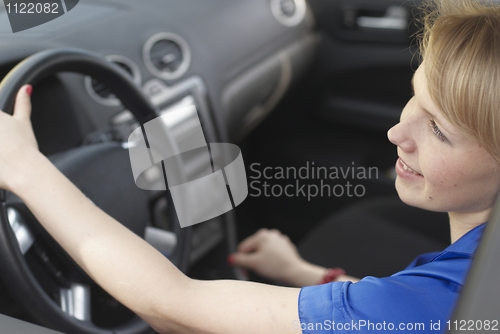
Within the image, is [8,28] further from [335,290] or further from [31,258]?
[335,290]

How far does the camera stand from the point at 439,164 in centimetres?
68

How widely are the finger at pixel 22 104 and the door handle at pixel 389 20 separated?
1.42 m

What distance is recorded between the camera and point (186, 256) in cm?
112

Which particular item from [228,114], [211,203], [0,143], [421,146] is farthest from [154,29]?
[421,146]

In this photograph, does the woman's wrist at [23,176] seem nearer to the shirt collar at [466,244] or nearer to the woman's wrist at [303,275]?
the shirt collar at [466,244]

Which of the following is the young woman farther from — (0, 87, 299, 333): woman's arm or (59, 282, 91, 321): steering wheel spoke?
(59, 282, 91, 321): steering wheel spoke

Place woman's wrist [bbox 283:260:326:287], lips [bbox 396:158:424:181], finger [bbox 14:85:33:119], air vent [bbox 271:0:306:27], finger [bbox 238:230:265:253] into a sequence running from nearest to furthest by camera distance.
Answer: lips [bbox 396:158:424:181]
finger [bbox 14:85:33:119]
woman's wrist [bbox 283:260:326:287]
finger [bbox 238:230:265:253]
air vent [bbox 271:0:306:27]

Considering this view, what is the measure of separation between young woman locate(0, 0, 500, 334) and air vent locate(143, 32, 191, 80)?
0.62 meters

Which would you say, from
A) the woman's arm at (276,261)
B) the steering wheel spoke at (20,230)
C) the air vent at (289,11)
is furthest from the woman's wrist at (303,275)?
the air vent at (289,11)

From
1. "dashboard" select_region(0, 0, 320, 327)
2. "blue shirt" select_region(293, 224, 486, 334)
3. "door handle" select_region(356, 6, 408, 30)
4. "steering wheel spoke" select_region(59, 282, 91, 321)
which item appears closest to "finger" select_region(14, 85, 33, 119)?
"dashboard" select_region(0, 0, 320, 327)

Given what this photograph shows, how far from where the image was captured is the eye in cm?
67

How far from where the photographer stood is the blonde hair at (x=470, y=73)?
63cm

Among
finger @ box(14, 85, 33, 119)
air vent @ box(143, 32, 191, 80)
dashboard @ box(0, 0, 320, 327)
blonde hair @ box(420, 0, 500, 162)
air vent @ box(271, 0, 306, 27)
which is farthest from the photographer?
air vent @ box(271, 0, 306, 27)

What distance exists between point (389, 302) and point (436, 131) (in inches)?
8.1
